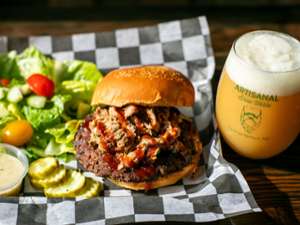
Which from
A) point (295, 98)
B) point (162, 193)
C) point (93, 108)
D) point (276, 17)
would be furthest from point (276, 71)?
point (276, 17)

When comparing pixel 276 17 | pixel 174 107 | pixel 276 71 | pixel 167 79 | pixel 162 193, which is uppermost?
pixel 276 71

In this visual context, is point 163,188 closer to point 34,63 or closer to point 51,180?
point 51,180

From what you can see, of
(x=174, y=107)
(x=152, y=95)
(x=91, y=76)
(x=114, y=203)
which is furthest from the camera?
(x=91, y=76)

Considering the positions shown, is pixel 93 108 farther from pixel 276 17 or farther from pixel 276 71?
pixel 276 17

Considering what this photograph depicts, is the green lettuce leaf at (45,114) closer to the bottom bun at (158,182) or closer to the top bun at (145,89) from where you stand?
the top bun at (145,89)

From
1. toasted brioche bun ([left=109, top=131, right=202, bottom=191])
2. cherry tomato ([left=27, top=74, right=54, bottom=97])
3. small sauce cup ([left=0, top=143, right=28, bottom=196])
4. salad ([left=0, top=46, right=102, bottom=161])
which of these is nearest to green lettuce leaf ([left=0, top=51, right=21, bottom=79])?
salad ([left=0, top=46, right=102, bottom=161])
